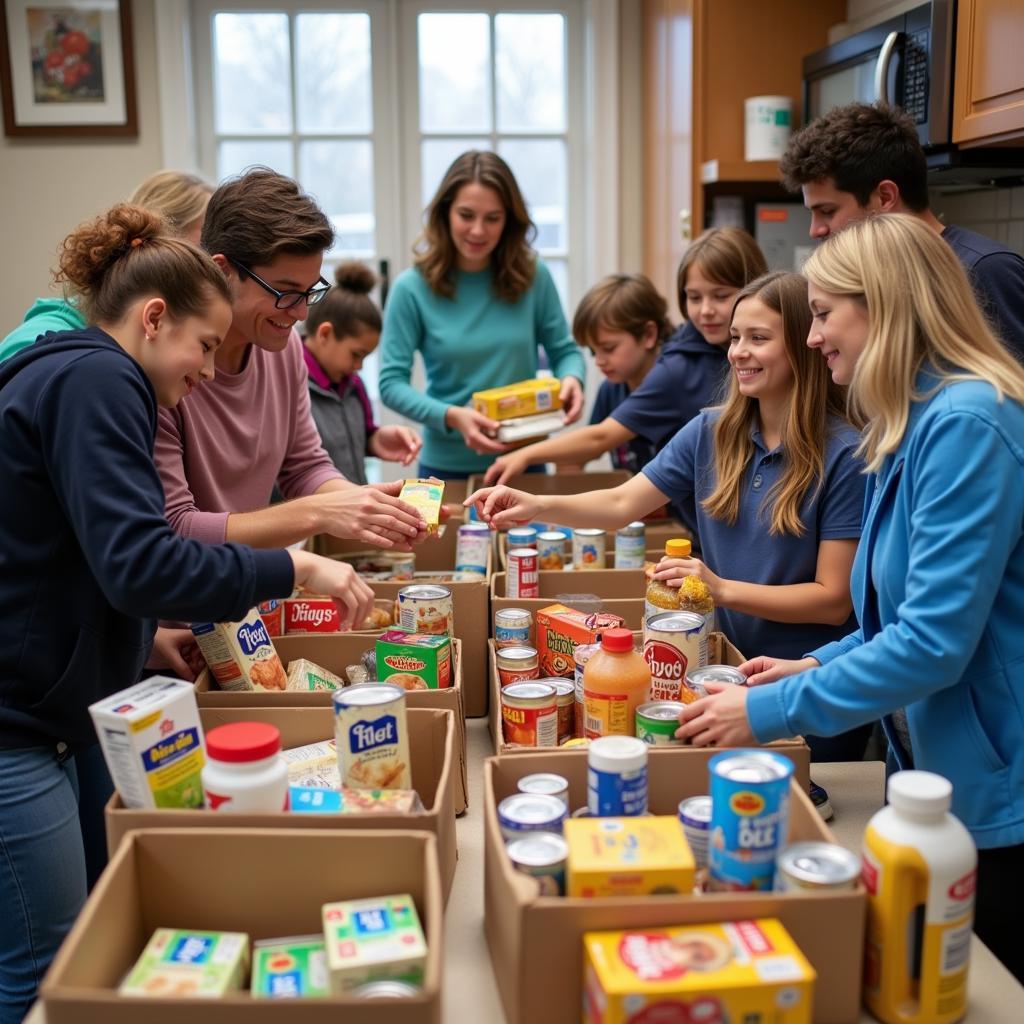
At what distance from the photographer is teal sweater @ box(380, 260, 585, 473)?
Answer: 323cm

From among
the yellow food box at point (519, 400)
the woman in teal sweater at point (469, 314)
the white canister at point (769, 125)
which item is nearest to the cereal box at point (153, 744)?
the yellow food box at point (519, 400)

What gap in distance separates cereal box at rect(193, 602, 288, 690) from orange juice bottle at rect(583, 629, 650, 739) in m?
0.51

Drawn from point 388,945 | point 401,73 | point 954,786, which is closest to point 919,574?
point 954,786

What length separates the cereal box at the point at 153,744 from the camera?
1.15 meters

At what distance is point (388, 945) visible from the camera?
3.33ft

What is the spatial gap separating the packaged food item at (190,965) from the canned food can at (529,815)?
0.28 m

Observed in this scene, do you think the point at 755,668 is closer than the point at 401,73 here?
Yes

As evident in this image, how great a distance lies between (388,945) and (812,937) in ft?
1.30

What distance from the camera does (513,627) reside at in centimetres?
181

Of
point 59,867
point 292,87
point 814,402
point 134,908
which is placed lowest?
point 59,867

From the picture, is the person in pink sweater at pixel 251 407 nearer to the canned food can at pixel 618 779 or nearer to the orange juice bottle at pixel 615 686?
the orange juice bottle at pixel 615 686

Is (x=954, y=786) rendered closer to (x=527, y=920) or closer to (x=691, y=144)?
(x=527, y=920)

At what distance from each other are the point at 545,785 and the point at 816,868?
0.31 m

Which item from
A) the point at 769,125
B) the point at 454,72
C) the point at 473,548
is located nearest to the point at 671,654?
the point at 473,548
